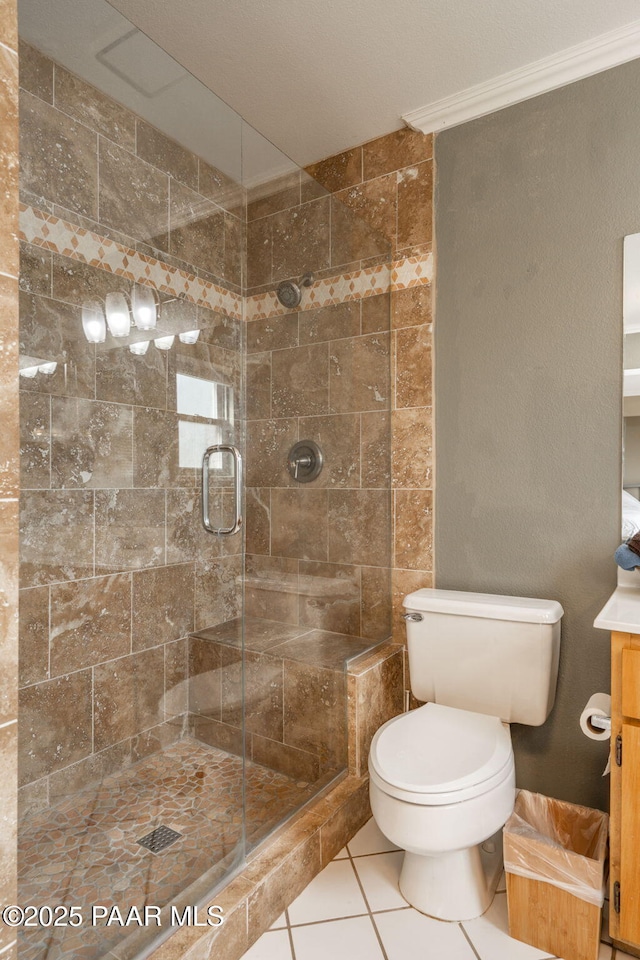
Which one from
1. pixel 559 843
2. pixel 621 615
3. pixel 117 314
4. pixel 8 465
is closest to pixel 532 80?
pixel 117 314

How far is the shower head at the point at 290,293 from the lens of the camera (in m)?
1.80

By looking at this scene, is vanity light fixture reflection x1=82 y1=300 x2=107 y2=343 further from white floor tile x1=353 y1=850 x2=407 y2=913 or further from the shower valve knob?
white floor tile x1=353 y1=850 x2=407 y2=913

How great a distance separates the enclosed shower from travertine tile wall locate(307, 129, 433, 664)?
0.81 feet

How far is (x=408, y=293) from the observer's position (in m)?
2.20

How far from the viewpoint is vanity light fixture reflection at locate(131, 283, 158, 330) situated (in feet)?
5.00

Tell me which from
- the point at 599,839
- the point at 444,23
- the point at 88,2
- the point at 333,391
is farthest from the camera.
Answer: the point at 333,391

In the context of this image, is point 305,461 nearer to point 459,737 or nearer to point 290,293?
point 290,293

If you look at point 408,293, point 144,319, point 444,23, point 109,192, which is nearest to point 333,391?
point 408,293

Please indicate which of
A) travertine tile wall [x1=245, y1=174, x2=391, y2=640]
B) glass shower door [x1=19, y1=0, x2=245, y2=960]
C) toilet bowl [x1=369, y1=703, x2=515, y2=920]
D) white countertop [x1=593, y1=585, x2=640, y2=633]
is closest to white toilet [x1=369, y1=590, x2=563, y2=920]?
toilet bowl [x1=369, y1=703, x2=515, y2=920]

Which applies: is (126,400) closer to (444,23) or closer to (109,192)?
(109,192)

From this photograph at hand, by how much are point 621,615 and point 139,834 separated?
1349 millimetres

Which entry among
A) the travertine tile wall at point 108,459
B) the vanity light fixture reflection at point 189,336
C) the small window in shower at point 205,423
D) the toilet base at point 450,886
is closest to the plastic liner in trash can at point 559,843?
the toilet base at point 450,886

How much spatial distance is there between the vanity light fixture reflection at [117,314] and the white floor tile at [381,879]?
1.70 metres

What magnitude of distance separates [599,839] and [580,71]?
2302mm
